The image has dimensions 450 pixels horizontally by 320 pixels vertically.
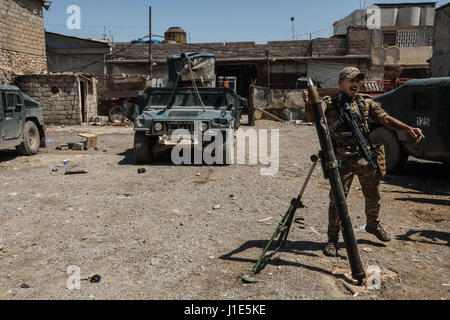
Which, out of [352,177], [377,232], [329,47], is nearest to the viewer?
[352,177]

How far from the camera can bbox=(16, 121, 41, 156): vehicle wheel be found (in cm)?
896

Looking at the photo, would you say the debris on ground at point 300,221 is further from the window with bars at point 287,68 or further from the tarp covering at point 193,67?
the window with bars at point 287,68

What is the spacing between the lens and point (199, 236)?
12.9 ft

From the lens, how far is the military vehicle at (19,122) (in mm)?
7957

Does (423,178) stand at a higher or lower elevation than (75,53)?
lower

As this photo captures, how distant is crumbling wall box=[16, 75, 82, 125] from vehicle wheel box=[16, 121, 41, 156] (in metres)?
8.43

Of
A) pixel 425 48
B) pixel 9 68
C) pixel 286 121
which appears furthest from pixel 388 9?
pixel 9 68

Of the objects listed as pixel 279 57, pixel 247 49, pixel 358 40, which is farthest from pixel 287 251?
pixel 358 40

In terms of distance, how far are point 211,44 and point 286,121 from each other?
8977 mm

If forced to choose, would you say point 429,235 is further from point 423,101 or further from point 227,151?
point 227,151

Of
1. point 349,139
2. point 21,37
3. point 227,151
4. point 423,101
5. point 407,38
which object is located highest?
point 407,38

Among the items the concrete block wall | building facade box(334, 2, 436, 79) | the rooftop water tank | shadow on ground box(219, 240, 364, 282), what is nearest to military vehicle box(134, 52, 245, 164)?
shadow on ground box(219, 240, 364, 282)

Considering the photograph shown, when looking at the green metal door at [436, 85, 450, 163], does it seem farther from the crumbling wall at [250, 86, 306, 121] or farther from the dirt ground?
the crumbling wall at [250, 86, 306, 121]

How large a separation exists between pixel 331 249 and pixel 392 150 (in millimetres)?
4016
